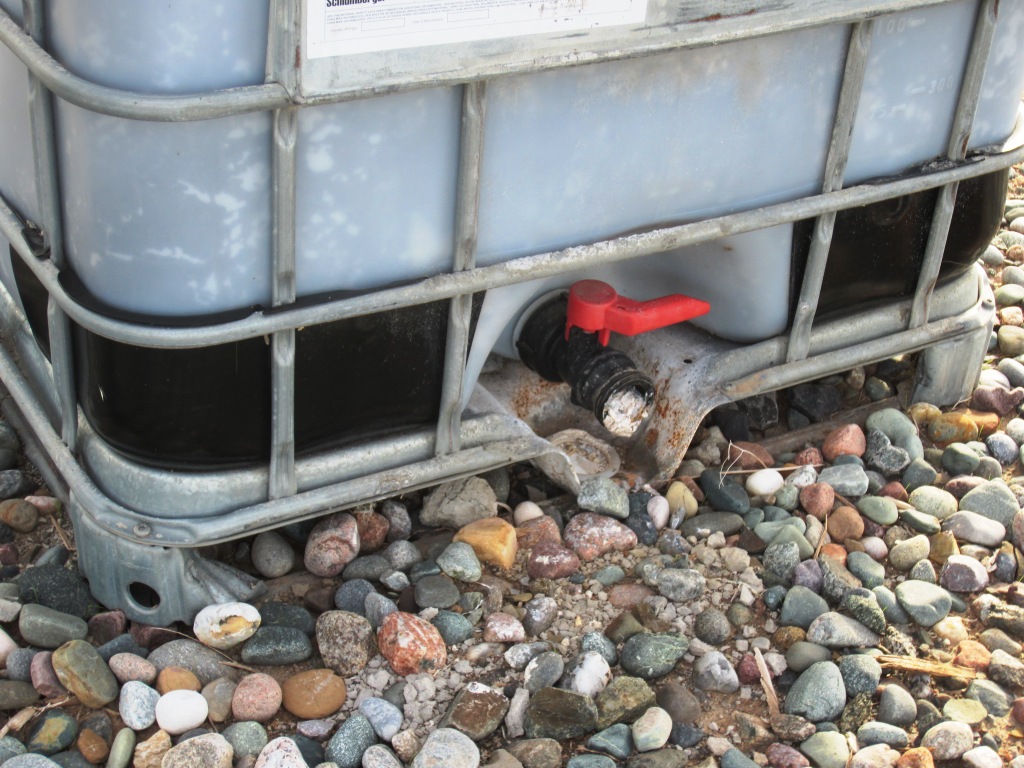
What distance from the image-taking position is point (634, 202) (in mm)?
2289

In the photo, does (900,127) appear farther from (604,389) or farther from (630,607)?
(630,607)

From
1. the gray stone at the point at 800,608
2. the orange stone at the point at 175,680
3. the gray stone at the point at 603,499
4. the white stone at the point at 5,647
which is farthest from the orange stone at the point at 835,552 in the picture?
the white stone at the point at 5,647

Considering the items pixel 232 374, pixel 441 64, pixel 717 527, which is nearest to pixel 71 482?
pixel 232 374

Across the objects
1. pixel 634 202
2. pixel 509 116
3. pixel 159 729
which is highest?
pixel 509 116

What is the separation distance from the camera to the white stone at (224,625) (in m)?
2.20

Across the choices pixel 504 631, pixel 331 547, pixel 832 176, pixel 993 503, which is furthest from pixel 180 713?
pixel 993 503

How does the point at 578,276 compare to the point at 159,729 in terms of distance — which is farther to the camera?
the point at 578,276

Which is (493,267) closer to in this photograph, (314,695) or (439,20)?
(439,20)

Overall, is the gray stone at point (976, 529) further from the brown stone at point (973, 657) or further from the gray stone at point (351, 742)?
the gray stone at point (351, 742)

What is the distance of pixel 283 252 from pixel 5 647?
77 cm

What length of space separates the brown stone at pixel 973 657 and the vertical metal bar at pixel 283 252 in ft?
3.64

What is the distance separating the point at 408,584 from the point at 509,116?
0.79m

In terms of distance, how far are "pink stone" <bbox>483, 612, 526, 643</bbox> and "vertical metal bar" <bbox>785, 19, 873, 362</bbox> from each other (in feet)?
2.53

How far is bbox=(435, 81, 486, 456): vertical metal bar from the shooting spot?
203 cm
